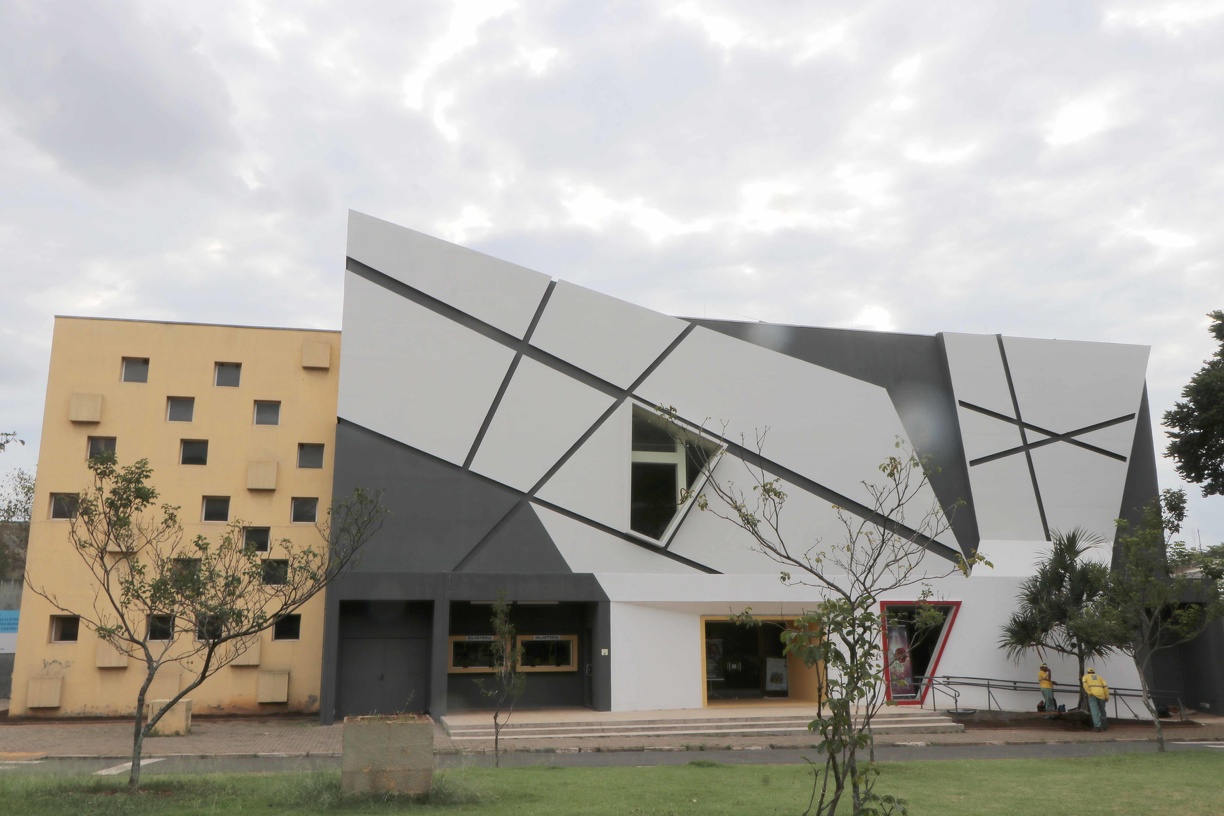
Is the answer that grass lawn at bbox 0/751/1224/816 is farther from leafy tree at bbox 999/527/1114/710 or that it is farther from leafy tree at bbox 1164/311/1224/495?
leafy tree at bbox 1164/311/1224/495

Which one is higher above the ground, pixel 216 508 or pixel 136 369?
pixel 136 369

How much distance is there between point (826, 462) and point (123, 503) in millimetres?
18486

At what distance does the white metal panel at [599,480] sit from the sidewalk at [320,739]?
4.94 meters

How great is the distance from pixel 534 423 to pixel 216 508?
30.0 ft

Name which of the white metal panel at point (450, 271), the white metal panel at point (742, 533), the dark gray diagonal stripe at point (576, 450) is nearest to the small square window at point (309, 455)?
the white metal panel at point (450, 271)

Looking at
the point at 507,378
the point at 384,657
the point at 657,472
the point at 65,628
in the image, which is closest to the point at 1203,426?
the point at 657,472

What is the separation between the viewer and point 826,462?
26.2m

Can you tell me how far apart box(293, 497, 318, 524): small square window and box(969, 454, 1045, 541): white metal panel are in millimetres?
18412

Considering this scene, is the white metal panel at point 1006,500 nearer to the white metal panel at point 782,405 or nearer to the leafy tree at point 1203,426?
the white metal panel at point 782,405

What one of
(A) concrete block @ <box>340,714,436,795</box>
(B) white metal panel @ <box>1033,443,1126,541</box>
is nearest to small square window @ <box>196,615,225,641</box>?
(A) concrete block @ <box>340,714,436,795</box>

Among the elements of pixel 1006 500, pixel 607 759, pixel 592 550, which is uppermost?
pixel 1006 500

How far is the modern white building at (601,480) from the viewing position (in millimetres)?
23766

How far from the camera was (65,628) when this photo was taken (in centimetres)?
2502

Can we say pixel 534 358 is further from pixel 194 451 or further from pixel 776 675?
pixel 776 675
